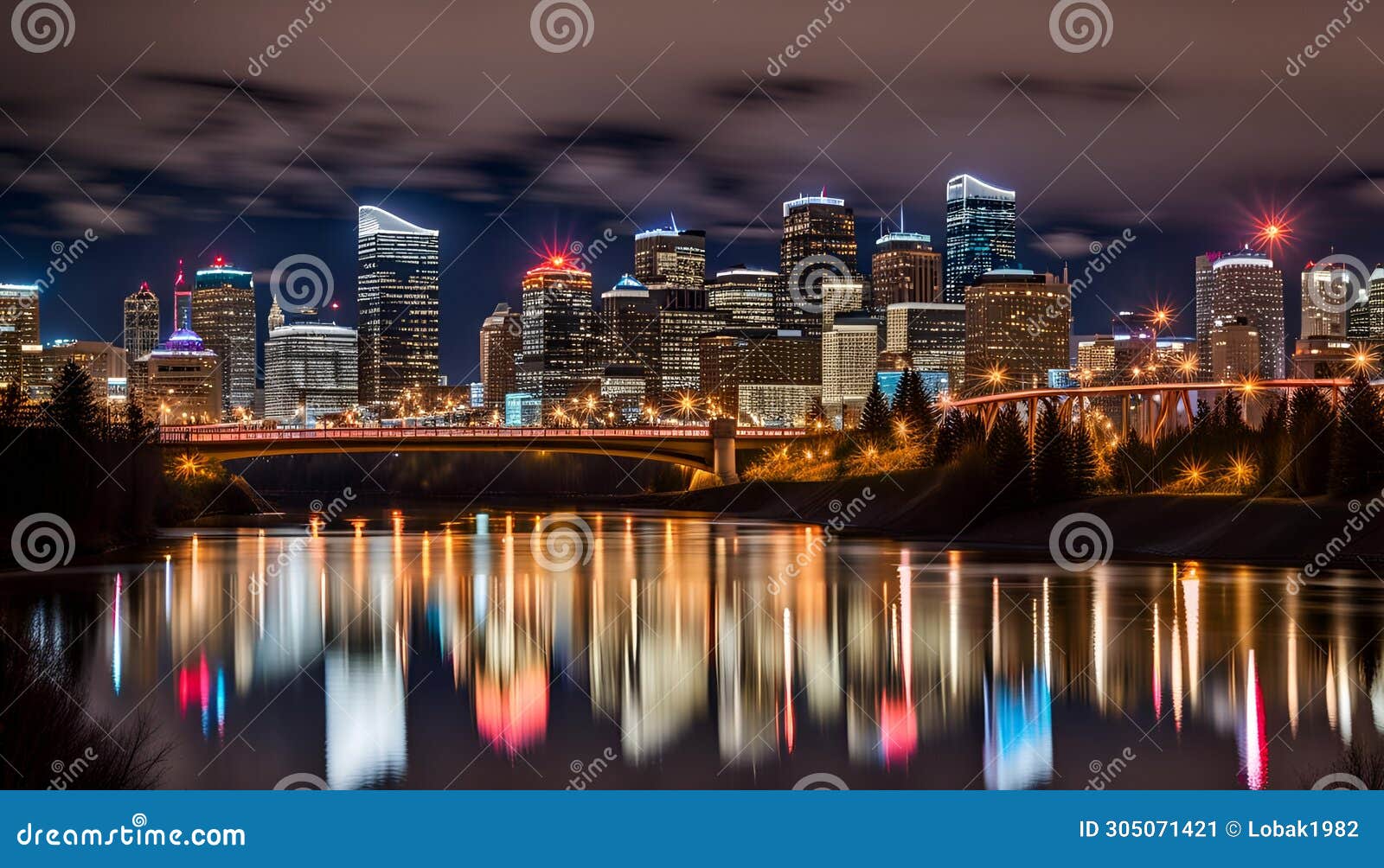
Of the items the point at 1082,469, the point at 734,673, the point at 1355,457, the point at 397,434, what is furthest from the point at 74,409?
the point at 1355,457

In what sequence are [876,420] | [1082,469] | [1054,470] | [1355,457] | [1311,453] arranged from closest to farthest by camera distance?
1. [1355,457]
2. [1311,453]
3. [1054,470]
4. [1082,469]
5. [876,420]

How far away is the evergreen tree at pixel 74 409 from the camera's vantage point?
75875mm

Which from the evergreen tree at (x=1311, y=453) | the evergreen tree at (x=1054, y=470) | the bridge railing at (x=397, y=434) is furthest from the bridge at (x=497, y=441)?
the evergreen tree at (x=1311, y=453)

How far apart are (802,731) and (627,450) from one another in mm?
109402

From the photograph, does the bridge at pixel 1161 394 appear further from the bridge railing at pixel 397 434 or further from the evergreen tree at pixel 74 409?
the evergreen tree at pixel 74 409

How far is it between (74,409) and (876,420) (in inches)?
3029

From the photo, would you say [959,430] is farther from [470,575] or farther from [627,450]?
[470,575]

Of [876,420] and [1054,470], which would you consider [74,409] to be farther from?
[876,420]

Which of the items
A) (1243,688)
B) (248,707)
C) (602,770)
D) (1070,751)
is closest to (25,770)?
(602,770)

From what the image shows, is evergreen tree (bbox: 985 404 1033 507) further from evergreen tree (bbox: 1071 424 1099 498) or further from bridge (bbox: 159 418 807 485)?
bridge (bbox: 159 418 807 485)

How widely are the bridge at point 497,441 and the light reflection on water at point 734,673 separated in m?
57.4

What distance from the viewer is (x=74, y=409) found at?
260ft

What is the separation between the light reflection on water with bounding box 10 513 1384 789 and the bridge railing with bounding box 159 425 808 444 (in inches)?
2318

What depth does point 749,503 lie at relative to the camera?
13438 cm
